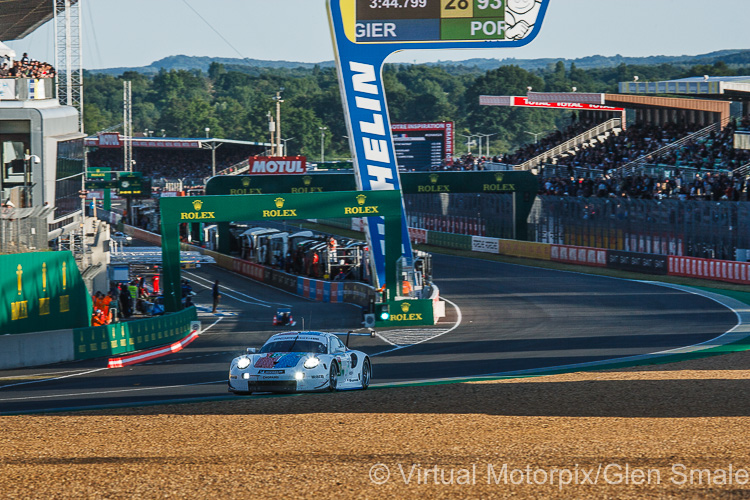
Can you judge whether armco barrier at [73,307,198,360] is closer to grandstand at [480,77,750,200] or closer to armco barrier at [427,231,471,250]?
grandstand at [480,77,750,200]

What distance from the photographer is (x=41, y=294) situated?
2811 centimetres

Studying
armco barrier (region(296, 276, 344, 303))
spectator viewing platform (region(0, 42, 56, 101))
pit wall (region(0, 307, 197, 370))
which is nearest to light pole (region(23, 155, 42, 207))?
spectator viewing platform (region(0, 42, 56, 101))

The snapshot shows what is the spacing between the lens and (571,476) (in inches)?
480

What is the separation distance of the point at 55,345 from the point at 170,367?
3.83 m

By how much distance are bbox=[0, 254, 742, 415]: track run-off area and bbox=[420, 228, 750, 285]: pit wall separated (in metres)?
2.52

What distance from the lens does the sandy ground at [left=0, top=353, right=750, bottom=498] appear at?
11945 mm

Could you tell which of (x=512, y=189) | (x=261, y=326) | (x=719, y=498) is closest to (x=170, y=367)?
(x=261, y=326)

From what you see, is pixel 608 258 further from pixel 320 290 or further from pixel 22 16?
pixel 22 16

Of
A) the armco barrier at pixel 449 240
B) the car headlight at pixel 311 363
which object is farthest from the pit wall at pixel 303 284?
the car headlight at pixel 311 363

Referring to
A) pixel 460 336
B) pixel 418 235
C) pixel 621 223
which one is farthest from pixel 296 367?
pixel 418 235

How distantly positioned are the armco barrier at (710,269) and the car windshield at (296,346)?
27999 mm

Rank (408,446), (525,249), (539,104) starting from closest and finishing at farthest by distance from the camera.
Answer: (408,446), (525,249), (539,104)

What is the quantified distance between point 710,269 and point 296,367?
29.9m

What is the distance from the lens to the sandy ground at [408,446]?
1195cm
